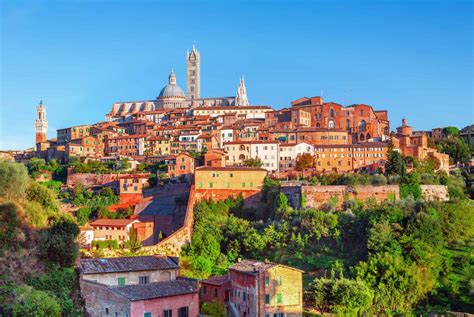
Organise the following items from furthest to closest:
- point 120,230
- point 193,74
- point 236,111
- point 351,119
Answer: point 193,74, point 236,111, point 351,119, point 120,230

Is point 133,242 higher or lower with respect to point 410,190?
lower

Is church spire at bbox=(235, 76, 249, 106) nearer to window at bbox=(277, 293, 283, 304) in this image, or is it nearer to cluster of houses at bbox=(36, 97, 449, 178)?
cluster of houses at bbox=(36, 97, 449, 178)

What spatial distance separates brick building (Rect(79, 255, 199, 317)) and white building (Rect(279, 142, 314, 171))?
2968 cm

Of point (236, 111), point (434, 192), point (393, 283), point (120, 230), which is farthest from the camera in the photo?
point (236, 111)

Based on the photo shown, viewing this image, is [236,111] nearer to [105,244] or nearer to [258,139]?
[258,139]

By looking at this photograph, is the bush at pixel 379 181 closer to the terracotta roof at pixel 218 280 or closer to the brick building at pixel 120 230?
the brick building at pixel 120 230

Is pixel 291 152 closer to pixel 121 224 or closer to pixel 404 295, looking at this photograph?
pixel 121 224

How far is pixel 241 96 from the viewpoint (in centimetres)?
9775

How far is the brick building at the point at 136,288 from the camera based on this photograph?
26891 mm

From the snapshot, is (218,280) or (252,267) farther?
(218,280)

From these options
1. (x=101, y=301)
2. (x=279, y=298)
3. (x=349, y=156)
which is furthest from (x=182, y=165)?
(x=101, y=301)

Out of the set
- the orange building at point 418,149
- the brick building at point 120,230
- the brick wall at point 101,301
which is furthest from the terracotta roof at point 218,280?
the orange building at point 418,149

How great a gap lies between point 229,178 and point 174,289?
21.9 meters

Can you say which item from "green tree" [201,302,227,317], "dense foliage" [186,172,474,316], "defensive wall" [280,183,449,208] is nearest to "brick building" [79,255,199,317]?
"green tree" [201,302,227,317]
